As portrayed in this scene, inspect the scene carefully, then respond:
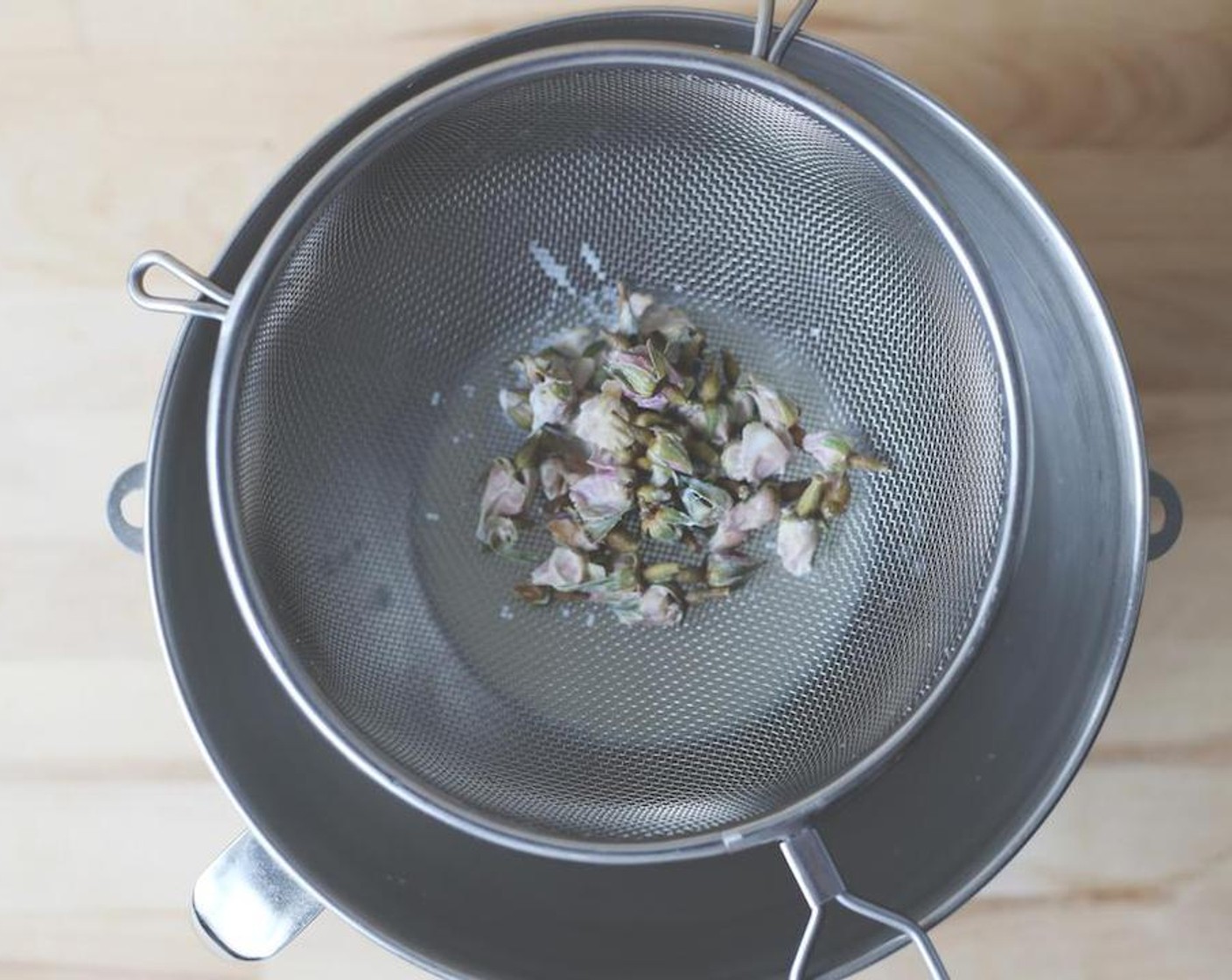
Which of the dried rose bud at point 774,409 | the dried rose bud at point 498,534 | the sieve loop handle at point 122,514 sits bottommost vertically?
the sieve loop handle at point 122,514

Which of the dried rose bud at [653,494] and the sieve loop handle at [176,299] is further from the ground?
the sieve loop handle at [176,299]

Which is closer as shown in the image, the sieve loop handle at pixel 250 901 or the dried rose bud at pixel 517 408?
the sieve loop handle at pixel 250 901

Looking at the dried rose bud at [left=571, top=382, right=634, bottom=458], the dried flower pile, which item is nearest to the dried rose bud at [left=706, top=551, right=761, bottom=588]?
the dried flower pile

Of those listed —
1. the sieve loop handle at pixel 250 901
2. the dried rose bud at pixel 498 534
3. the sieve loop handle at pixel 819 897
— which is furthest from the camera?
the dried rose bud at pixel 498 534

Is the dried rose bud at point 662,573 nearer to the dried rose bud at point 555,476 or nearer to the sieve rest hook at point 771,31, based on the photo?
the dried rose bud at point 555,476

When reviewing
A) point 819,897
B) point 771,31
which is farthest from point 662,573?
point 771,31

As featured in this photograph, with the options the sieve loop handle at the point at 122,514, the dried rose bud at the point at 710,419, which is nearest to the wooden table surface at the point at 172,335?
A: the sieve loop handle at the point at 122,514

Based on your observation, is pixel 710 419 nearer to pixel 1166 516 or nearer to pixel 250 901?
pixel 1166 516

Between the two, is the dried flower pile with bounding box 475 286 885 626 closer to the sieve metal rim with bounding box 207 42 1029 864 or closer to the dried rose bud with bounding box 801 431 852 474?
the dried rose bud with bounding box 801 431 852 474
